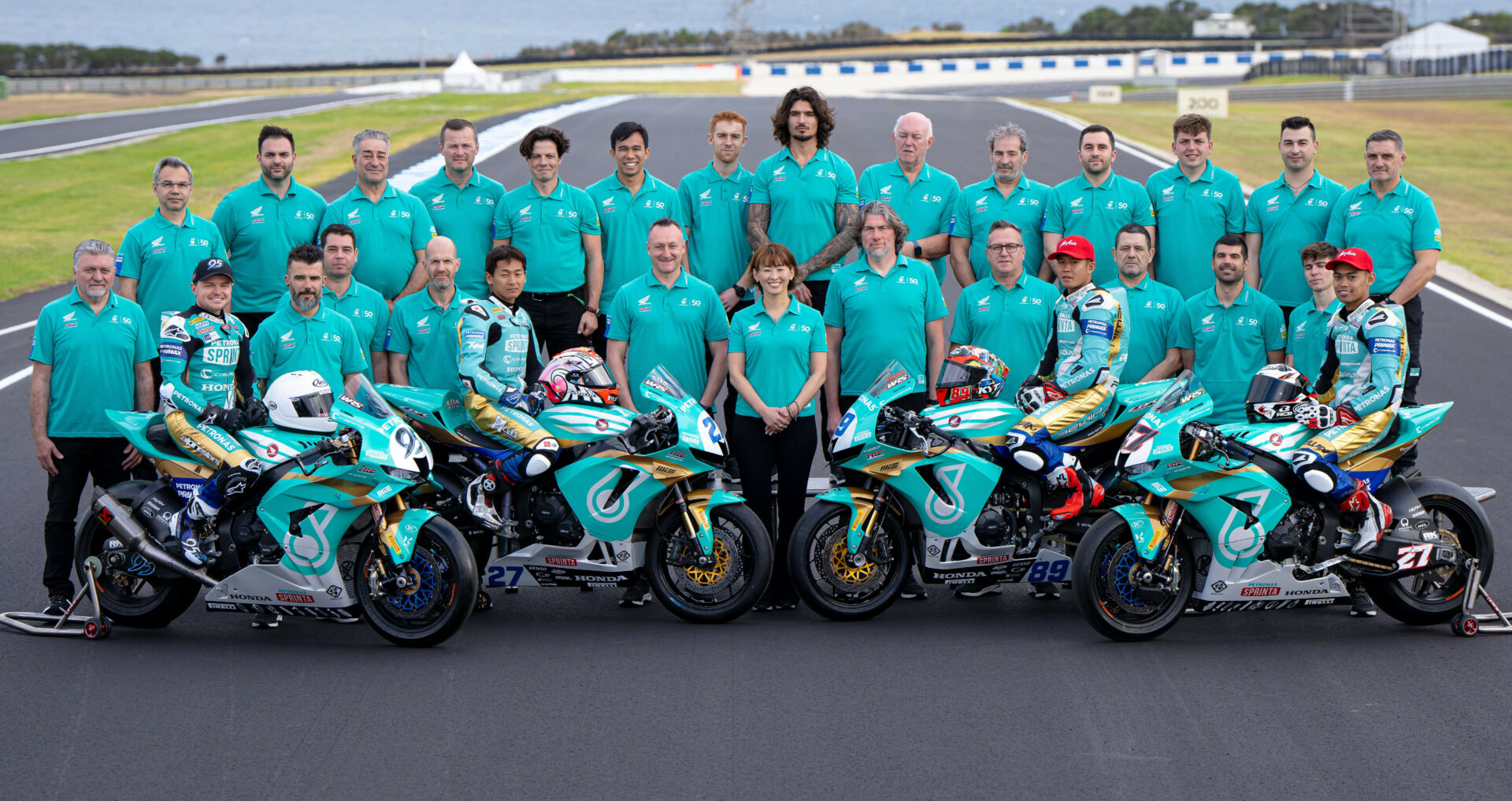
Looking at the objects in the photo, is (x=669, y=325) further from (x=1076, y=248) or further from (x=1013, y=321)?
(x=1076, y=248)

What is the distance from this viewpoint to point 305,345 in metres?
7.59

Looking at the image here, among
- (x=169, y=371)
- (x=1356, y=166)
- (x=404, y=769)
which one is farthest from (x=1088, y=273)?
(x=1356, y=166)

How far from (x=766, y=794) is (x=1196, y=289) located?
5.50m

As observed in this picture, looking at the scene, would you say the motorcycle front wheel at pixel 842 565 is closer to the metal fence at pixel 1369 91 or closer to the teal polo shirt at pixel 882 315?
the teal polo shirt at pixel 882 315

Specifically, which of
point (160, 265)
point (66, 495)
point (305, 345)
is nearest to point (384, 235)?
point (160, 265)

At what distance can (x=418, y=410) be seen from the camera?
7.32 m

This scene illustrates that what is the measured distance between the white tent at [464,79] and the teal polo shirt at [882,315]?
6038cm

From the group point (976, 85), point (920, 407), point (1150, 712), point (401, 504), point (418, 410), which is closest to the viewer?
point (1150, 712)

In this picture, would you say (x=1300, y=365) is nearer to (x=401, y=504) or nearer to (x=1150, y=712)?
(x=1150, y=712)

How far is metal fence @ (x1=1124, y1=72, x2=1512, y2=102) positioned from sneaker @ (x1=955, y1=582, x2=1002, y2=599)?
49.4 metres

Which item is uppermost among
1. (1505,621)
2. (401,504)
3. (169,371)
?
(169,371)

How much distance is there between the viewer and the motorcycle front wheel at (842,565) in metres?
7.03

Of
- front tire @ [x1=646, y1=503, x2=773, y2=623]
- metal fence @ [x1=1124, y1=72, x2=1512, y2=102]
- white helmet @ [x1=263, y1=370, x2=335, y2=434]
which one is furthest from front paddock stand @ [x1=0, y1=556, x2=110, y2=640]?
metal fence @ [x1=1124, y1=72, x2=1512, y2=102]

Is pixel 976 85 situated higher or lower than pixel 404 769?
higher
